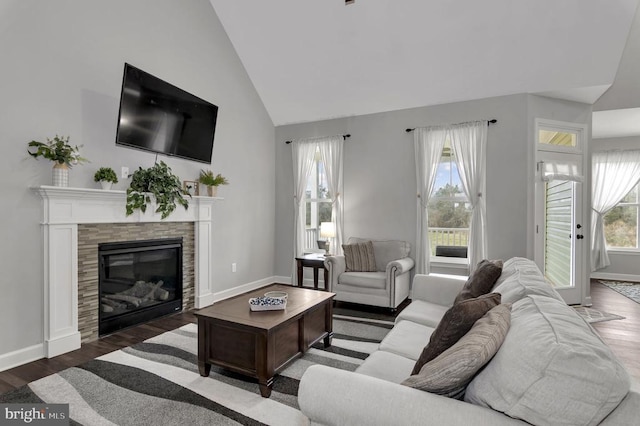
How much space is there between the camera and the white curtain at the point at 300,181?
5523 millimetres

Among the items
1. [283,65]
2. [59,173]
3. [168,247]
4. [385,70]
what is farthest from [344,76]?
[59,173]

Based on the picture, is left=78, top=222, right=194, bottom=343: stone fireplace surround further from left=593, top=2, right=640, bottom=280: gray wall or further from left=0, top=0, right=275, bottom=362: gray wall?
left=593, top=2, right=640, bottom=280: gray wall

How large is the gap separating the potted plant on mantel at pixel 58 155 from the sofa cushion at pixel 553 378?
3.39 m

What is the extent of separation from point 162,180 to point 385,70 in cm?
314

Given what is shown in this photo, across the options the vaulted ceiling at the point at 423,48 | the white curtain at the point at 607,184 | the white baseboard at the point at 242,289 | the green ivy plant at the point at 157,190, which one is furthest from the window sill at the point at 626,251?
the green ivy plant at the point at 157,190

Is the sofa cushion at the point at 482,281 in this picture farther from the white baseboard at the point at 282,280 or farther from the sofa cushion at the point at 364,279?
the white baseboard at the point at 282,280

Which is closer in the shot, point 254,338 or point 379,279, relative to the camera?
point 254,338

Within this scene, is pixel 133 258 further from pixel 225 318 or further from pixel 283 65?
pixel 283 65

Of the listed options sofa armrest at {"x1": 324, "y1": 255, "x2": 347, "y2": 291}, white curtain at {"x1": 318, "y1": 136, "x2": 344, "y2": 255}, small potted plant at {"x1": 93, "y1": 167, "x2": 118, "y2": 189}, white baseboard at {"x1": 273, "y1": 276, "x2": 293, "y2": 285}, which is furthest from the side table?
small potted plant at {"x1": 93, "y1": 167, "x2": 118, "y2": 189}

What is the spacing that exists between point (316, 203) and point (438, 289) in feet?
10.1

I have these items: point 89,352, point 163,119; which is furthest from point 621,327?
point 163,119

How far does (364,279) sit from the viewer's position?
4.18m

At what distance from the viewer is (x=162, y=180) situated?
3.65 m

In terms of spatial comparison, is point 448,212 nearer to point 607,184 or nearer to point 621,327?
point 621,327
